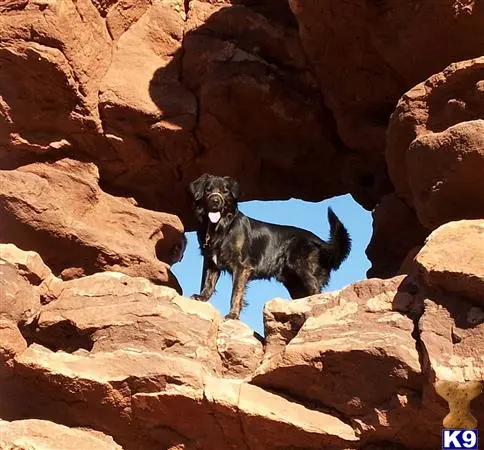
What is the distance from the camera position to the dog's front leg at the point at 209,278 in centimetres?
1103

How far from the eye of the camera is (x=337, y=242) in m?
11.7

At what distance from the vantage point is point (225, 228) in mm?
11203

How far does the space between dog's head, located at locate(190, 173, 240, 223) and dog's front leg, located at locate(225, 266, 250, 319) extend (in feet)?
2.40

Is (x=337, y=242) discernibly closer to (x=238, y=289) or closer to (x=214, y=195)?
(x=238, y=289)

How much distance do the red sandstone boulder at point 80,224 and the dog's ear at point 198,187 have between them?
21.3 inches

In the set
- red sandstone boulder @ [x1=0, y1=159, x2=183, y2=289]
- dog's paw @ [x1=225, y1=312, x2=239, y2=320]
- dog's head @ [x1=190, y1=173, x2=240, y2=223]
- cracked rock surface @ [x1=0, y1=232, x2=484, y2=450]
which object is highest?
dog's head @ [x1=190, y1=173, x2=240, y2=223]

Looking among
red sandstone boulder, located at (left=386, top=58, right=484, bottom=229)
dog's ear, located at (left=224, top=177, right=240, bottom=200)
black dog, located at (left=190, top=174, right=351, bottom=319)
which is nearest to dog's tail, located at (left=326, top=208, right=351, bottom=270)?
black dog, located at (left=190, top=174, right=351, bottom=319)

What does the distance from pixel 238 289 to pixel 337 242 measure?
1.71 meters

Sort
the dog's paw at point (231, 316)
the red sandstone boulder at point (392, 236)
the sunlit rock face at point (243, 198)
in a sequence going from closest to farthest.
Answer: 1. the sunlit rock face at point (243, 198)
2. the dog's paw at point (231, 316)
3. the red sandstone boulder at point (392, 236)

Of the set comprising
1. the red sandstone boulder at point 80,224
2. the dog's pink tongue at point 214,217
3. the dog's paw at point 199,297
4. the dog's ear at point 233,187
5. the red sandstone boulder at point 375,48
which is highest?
the red sandstone boulder at point 375,48

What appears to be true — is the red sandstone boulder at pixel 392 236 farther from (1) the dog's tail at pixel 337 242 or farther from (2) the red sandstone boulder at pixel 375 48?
(2) the red sandstone boulder at pixel 375 48

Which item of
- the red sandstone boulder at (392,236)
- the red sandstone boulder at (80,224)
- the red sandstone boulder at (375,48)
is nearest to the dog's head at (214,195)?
the red sandstone boulder at (80,224)

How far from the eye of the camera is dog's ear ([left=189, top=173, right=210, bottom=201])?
11062 mm

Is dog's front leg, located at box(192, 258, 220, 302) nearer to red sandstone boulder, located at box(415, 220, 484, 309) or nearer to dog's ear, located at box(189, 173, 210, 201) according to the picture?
dog's ear, located at box(189, 173, 210, 201)
